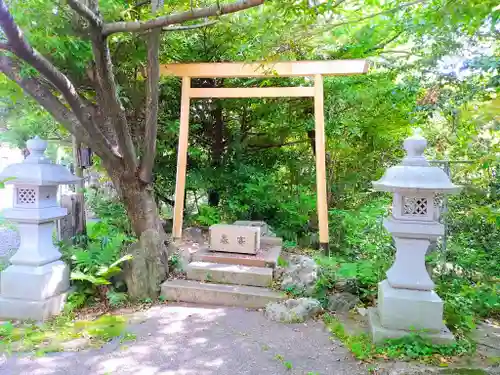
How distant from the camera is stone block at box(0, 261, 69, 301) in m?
3.92

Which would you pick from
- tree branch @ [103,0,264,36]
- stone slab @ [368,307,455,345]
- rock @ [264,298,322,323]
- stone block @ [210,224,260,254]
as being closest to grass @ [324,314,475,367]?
stone slab @ [368,307,455,345]

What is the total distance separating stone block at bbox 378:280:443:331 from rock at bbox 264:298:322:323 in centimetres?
87

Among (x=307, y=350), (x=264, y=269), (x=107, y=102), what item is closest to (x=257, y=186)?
(x=264, y=269)

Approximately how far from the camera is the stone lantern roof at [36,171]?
153 inches

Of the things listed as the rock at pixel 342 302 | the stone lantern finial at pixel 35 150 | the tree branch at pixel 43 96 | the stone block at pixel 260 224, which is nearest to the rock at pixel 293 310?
the rock at pixel 342 302

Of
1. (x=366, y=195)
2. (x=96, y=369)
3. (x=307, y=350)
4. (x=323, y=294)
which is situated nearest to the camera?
(x=96, y=369)

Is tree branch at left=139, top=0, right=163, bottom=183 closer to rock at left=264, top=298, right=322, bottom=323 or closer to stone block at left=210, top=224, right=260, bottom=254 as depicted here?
stone block at left=210, top=224, right=260, bottom=254

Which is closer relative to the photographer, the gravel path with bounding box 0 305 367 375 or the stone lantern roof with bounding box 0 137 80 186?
the gravel path with bounding box 0 305 367 375

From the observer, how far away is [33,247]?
4.03m

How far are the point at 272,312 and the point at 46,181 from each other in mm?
2963

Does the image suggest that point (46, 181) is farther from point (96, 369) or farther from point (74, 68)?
point (96, 369)

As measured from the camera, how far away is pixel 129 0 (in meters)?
5.02

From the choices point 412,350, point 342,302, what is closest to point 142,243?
point 342,302

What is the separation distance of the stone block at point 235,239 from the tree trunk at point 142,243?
0.82 meters
